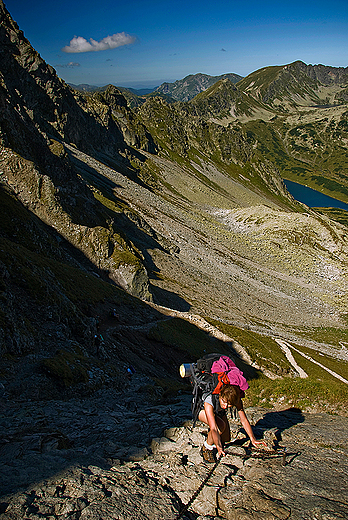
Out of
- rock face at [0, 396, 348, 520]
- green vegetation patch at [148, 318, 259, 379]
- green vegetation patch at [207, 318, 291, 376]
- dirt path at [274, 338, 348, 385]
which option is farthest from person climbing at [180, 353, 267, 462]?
dirt path at [274, 338, 348, 385]

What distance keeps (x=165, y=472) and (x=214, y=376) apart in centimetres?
272

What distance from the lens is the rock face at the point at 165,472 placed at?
6121 millimetres

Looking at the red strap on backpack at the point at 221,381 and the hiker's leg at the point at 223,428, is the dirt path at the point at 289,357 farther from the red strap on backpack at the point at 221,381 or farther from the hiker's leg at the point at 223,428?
the red strap on backpack at the point at 221,381

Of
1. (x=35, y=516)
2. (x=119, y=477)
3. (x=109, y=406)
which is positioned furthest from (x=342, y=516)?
(x=109, y=406)

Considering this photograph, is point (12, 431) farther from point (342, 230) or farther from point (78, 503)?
point (342, 230)

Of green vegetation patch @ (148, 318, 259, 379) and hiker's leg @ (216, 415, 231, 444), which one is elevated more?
hiker's leg @ (216, 415, 231, 444)

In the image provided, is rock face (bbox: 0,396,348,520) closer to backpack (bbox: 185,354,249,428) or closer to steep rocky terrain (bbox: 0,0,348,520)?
steep rocky terrain (bbox: 0,0,348,520)

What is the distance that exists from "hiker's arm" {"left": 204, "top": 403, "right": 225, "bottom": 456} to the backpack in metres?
0.19

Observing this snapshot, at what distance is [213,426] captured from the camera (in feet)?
26.4

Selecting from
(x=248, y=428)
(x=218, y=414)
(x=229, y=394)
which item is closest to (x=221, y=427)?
(x=218, y=414)

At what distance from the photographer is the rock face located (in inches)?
241

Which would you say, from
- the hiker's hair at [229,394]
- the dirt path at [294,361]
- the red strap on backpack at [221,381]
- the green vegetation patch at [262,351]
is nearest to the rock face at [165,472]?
the hiker's hair at [229,394]

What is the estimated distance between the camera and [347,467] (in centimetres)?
808

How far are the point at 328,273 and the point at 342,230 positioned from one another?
35.1 meters
